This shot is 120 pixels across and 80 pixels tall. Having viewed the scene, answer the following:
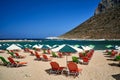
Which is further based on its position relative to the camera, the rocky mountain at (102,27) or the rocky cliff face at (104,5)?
the rocky cliff face at (104,5)

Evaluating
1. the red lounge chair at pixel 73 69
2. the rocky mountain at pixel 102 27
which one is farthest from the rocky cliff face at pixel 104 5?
the red lounge chair at pixel 73 69

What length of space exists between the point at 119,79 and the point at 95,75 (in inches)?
59.5

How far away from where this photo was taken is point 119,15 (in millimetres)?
108312

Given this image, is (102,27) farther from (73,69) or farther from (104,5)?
(73,69)

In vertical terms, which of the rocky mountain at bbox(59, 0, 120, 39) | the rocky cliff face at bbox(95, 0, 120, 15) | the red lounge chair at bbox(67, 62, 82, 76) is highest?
the rocky cliff face at bbox(95, 0, 120, 15)

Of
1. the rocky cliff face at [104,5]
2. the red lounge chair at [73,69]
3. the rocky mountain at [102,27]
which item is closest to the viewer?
the red lounge chair at [73,69]

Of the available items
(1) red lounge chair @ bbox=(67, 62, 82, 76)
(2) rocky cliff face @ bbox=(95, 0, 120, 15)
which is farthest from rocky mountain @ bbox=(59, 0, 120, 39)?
(1) red lounge chair @ bbox=(67, 62, 82, 76)

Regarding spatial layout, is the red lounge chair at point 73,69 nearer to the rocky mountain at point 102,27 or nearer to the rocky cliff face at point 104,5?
the rocky mountain at point 102,27

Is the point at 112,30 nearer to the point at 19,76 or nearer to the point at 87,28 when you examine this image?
the point at 87,28

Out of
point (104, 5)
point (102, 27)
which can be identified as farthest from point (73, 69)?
point (104, 5)

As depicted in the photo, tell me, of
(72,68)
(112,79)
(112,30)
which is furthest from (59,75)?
(112,30)

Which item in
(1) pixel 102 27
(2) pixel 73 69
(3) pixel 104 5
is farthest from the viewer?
(3) pixel 104 5

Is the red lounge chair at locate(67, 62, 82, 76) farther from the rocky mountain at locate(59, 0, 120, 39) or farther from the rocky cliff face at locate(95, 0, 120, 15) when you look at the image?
the rocky cliff face at locate(95, 0, 120, 15)

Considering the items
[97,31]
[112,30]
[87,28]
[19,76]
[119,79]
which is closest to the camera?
[119,79]
